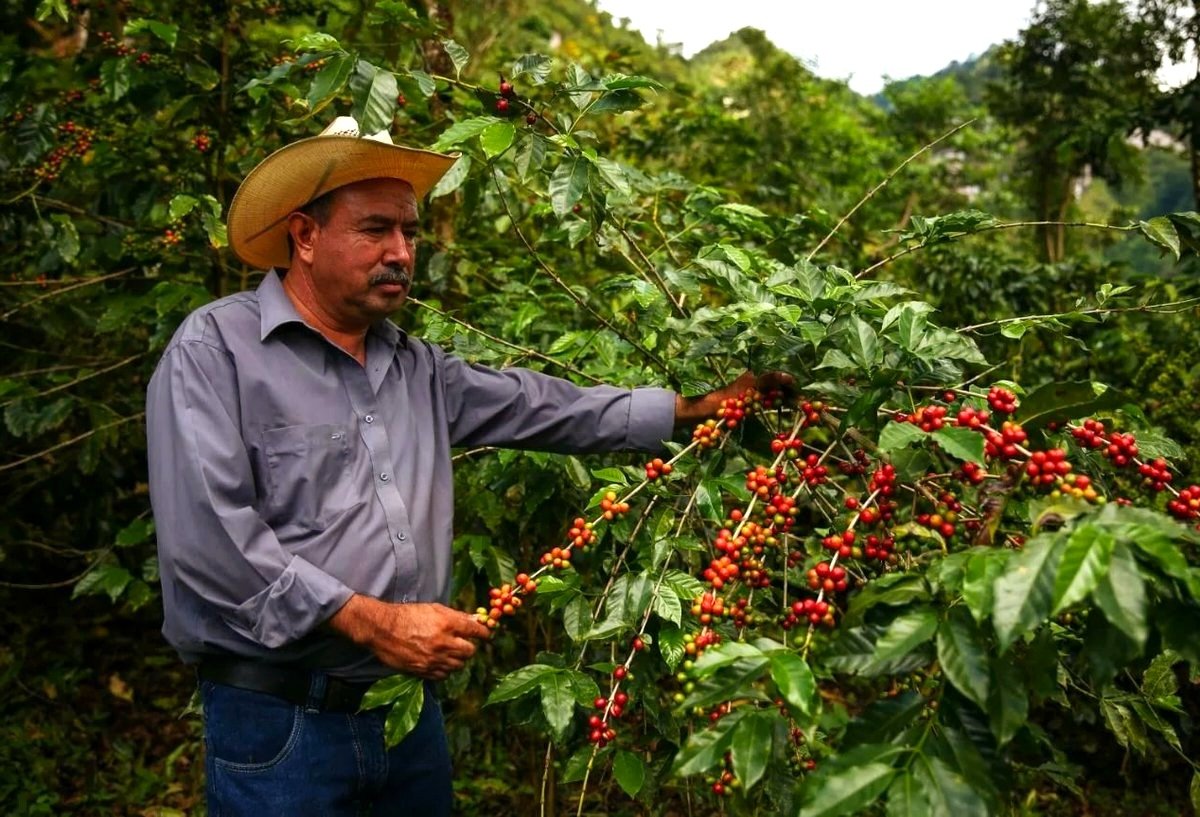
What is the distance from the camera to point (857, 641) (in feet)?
4.06

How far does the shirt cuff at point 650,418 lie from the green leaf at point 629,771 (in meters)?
0.66

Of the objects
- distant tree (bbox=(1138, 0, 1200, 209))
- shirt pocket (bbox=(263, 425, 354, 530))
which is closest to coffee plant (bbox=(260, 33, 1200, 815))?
shirt pocket (bbox=(263, 425, 354, 530))

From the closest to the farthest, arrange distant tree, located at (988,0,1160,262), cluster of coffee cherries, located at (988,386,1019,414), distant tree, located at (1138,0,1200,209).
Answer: cluster of coffee cherries, located at (988,386,1019,414) < distant tree, located at (1138,0,1200,209) < distant tree, located at (988,0,1160,262)

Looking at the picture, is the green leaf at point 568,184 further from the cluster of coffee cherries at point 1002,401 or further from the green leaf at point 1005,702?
the green leaf at point 1005,702

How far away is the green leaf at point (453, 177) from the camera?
2088 millimetres

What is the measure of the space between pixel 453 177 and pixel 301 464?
28.9 inches

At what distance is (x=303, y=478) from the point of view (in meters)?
1.82

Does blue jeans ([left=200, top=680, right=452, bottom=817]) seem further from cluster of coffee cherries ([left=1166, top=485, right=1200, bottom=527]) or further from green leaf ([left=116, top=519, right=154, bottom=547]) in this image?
cluster of coffee cherries ([left=1166, top=485, right=1200, bottom=527])

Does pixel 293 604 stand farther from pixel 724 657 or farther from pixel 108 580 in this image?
pixel 108 580

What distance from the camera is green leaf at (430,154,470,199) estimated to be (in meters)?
2.09

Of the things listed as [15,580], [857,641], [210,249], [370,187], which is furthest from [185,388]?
[15,580]

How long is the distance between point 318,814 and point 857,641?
3.89 ft

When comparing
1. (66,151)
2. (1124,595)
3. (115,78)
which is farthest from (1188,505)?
(66,151)

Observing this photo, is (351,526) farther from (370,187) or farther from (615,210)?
(615,210)
